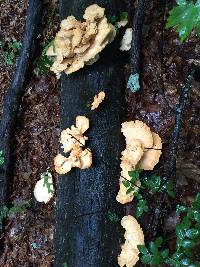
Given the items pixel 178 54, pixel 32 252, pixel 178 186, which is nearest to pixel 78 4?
pixel 178 54

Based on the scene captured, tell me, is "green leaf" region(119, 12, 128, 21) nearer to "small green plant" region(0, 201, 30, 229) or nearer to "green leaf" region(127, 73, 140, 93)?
"green leaf" region(127, 73, 140, 93)

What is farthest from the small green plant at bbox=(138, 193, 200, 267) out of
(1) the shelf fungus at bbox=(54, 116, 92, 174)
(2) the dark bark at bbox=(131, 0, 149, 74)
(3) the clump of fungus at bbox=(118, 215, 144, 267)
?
(2) the dark bark at bbox=(131, 0, 149, 74)

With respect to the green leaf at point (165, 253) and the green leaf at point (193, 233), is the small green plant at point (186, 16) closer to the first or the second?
the green leaf at point (193, 233)

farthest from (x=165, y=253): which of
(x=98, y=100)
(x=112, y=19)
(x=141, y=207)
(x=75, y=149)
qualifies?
(x=112, y=19)

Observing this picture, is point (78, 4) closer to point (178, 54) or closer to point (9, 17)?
point (178, 54)

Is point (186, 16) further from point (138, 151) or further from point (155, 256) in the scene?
point (155, 256)
